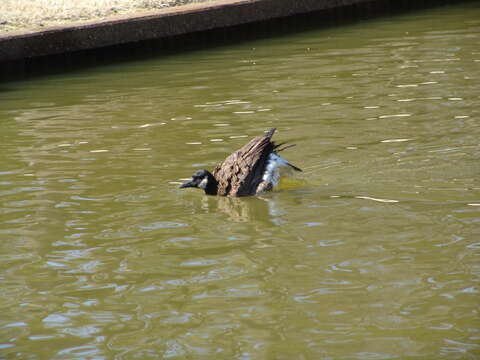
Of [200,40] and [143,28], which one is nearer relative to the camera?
[143,28]

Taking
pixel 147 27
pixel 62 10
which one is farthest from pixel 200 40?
pixel 62 10

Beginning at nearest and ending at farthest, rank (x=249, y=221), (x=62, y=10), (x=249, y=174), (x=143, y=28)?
(x=249, y=221) → (x=249, y=174) → (x=143, y=28) → (x=62, y=10)

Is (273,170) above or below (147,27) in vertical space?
below

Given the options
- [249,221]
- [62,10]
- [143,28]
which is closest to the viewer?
[249,221]

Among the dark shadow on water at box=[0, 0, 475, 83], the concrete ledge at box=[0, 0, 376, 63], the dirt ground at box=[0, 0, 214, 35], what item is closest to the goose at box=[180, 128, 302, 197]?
the dark shadow on water at box=[0, 0, 475, 83]

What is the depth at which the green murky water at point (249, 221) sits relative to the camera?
4379mm

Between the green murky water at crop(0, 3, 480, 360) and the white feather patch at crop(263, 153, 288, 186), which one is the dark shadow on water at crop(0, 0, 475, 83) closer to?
the green murky water at crop(0, 3, 480, 360)

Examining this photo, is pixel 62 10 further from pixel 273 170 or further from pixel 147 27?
pixel 273 170

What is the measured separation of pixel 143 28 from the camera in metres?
13.7

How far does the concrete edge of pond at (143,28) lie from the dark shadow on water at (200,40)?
0.21ft

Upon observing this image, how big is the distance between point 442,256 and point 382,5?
11.9 m

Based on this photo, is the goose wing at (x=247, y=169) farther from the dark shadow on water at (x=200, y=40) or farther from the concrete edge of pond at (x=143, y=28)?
the concrete edge of pond at (x=143, y=28)

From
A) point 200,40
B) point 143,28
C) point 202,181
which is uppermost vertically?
point 143,28

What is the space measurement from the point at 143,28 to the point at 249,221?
7970 millimetres
